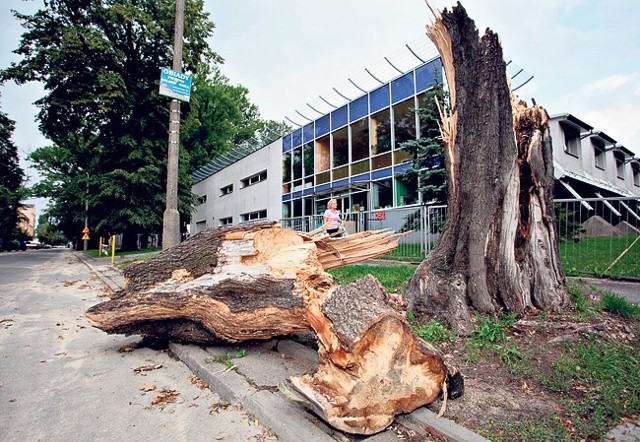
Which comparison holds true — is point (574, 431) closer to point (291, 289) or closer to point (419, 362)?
point (419, 362)

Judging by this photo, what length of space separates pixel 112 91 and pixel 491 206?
2064 centimetres

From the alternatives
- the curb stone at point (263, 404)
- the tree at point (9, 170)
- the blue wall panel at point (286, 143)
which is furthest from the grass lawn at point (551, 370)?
the tree at point (9, 170)

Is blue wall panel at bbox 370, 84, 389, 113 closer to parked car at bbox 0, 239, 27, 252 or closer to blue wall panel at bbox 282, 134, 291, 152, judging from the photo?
blue wall panel at bbox 282, 134, 291, 152

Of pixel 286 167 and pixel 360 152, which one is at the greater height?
pixel 286 167

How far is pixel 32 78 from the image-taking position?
63.3ft

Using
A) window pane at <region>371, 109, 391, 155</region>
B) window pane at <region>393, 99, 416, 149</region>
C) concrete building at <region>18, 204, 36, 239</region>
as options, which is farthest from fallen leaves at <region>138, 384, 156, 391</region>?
concrete building at <region>18, 204, 36, 239</region>

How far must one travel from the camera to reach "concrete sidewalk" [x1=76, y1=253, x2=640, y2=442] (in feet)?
7.01

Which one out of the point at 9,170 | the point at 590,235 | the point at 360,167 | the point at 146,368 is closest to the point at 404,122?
the point at 360,167

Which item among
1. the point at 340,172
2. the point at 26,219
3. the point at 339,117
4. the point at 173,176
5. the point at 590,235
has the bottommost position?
the point at 590,235

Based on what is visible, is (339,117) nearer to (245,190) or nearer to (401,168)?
(401,168)

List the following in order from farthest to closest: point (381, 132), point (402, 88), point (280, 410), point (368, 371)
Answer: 1. point (381, 132)
2. point (402, 88)
3. point (280, 410)
4. point (368, 371)

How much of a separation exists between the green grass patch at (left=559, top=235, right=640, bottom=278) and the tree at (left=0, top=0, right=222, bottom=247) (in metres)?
19.7

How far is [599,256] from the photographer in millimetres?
7016

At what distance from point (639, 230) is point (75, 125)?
2533 centimetres
